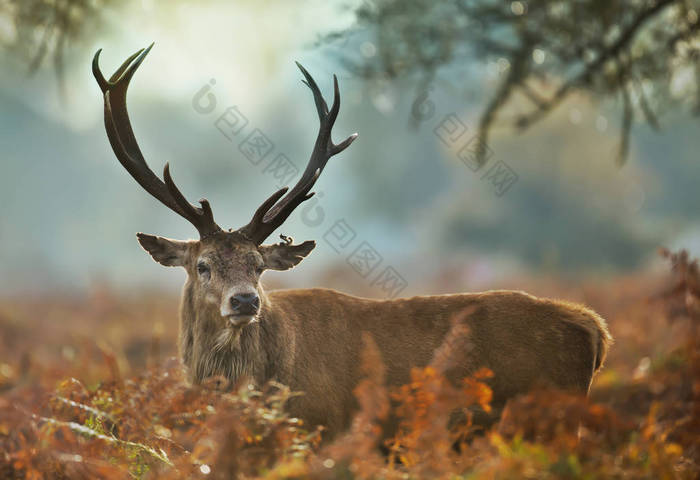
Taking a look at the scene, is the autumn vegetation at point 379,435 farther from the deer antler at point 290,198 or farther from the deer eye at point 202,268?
the deer antler at point 290,198

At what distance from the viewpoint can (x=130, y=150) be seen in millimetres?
5781

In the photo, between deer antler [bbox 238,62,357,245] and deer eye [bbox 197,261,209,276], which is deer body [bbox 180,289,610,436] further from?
deer antler [bbox 238,62,357,245]

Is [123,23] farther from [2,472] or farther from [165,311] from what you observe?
[165,311]

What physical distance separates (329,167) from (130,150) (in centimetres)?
6915

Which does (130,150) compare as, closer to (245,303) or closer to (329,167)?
(245,303)

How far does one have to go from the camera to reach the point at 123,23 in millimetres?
7875

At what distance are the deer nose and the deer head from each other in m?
0.08

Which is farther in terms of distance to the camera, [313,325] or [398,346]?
[313,325]

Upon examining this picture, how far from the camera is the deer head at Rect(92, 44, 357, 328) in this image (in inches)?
212

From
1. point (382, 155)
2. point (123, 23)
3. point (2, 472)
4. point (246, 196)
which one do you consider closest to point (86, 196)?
point (246, 196)

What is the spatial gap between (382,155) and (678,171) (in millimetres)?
26165

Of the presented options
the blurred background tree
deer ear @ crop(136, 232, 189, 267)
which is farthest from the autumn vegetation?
the blurred background tree

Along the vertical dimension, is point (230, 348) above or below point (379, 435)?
below

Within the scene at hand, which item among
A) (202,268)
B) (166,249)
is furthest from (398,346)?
(166,249)
